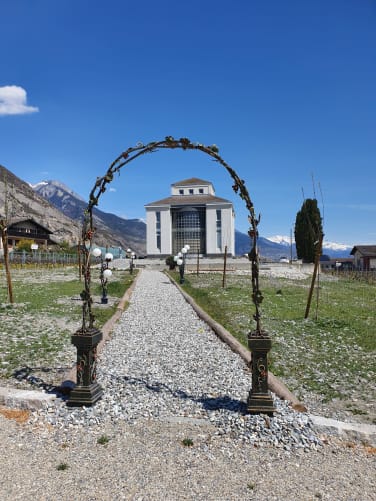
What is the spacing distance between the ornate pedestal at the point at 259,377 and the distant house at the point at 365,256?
74.8m

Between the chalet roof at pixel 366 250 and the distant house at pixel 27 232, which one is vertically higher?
the distant house at pixel 27 232

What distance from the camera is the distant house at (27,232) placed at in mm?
69875

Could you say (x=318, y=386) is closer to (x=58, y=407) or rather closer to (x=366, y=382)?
(x=366, y=382)

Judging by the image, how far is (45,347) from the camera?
328 inches

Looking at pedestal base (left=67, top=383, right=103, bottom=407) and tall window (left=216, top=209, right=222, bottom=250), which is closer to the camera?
pedestal base (left=67, top=383, right=103, bottom=407)

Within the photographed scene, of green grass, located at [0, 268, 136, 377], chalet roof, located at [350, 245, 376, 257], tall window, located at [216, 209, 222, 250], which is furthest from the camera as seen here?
tall window, located at [216, 209, 222, 250]

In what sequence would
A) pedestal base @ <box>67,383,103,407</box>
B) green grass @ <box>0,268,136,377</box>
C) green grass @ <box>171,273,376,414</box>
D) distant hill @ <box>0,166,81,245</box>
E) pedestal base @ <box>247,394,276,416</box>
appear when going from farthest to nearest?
distant hill @ <box>0,166,81,245</box> → green grass @ <box>0,268,136,377</box> → green grass @ <box>171,273,376,414</box> → pedestal base @ <box>67,383,103,407</box> → pedestal base @ <box>247,394,276,416</box>

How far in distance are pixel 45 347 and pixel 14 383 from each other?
2166mm

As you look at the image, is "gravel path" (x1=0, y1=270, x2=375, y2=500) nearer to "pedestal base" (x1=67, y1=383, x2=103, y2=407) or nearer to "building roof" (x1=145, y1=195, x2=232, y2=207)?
"pedestal base" (x1=67, y1=383, x2=103, y2=407)

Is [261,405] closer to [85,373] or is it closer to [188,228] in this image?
[85,373]

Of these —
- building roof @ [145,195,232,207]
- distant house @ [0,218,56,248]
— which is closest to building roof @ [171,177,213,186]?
building roof @ [145,195,232,207]

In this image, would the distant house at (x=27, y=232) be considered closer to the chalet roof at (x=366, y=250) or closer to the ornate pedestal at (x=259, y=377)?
the chalet roof at (x=366, y=250)

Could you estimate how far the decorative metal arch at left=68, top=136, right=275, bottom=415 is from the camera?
5.18 m

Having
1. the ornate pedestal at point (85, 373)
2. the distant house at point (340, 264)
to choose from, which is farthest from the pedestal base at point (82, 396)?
the distant house at point (340, 264)
